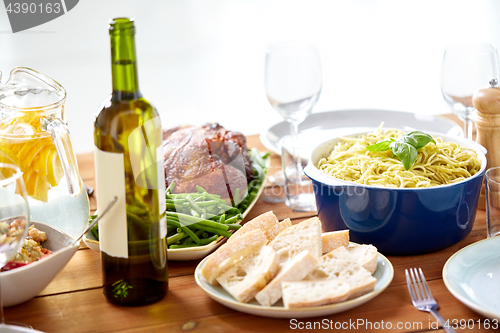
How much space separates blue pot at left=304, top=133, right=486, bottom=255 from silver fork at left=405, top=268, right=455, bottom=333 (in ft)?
0.38

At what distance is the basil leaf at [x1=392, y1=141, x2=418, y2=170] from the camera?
132 cm

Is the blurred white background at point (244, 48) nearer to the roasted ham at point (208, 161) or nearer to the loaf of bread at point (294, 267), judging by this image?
the roasted ham at point (208, 161)

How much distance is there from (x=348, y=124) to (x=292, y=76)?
0.58 m

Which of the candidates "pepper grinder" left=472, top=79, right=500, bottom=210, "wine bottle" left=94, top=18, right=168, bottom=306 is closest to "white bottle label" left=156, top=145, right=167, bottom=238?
"wine bottle" left=94, top=18, right=168, bottom=306

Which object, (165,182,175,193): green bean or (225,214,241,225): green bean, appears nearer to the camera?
(225,214,241,225): green bean

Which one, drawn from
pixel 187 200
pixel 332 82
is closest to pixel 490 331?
pixel 187 200

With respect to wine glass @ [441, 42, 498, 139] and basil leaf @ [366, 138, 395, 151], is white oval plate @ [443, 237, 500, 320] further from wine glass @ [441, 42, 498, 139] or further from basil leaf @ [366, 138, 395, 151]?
wine glass @ [441, 42, 498, 139]

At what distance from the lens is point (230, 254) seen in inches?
42.8

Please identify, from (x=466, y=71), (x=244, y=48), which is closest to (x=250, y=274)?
(x=466, y=71)

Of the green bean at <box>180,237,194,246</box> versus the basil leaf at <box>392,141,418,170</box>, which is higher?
the basil leaf at <box>392,141,418,170</box>

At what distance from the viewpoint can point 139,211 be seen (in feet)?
3.35

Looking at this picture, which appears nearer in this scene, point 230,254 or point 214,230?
point 230,254

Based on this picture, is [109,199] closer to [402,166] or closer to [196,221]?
[196,221]

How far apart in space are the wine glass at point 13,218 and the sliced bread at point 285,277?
1.46ft
